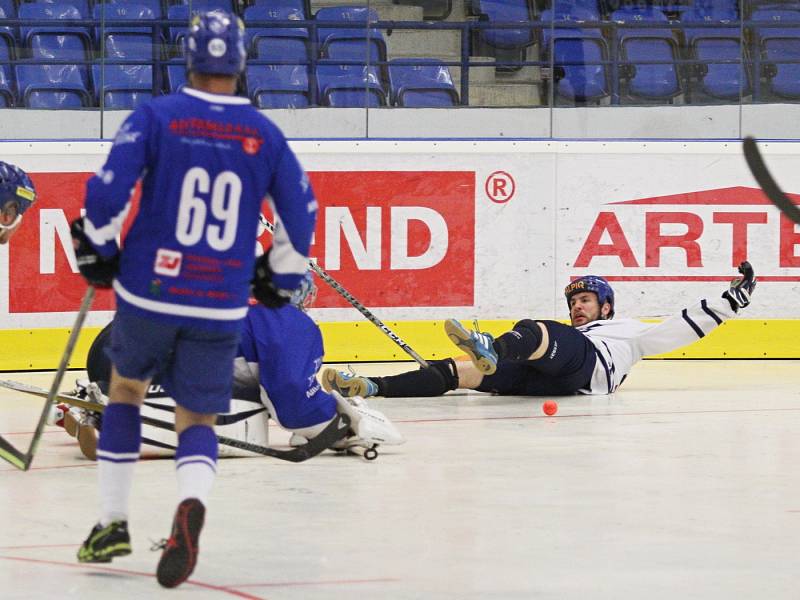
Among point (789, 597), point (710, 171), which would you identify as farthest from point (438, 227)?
point (789, 597)

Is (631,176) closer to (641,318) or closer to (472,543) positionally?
(641,318)

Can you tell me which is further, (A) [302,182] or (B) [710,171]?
(B) [710,171]

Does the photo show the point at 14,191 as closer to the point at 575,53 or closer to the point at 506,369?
the point at 506,369

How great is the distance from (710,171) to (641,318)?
856mm

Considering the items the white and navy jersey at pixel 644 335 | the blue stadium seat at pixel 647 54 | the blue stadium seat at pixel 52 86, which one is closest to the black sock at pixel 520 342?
the white and navy jersey at pixel 644 335

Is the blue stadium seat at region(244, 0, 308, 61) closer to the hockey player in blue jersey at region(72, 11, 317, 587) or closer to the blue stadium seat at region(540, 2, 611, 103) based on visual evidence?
the blue stadium seat at region(540, 2, 611, 103)

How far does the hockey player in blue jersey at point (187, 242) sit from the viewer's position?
9.90ft

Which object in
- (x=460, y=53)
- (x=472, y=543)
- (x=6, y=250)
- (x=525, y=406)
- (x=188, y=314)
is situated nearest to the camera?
(x=188, y=314)

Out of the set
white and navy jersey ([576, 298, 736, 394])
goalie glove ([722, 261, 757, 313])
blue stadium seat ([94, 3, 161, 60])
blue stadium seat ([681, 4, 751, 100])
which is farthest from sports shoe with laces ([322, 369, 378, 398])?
blue stadium seat ([681, 4, 751, 100])

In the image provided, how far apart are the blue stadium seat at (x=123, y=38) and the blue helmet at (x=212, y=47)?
4.86 meters

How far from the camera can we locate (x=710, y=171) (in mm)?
8219

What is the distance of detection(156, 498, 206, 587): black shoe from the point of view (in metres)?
2.86

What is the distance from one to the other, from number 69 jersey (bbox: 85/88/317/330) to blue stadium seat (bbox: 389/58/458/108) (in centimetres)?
503

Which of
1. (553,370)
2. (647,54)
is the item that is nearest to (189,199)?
(553,370)
